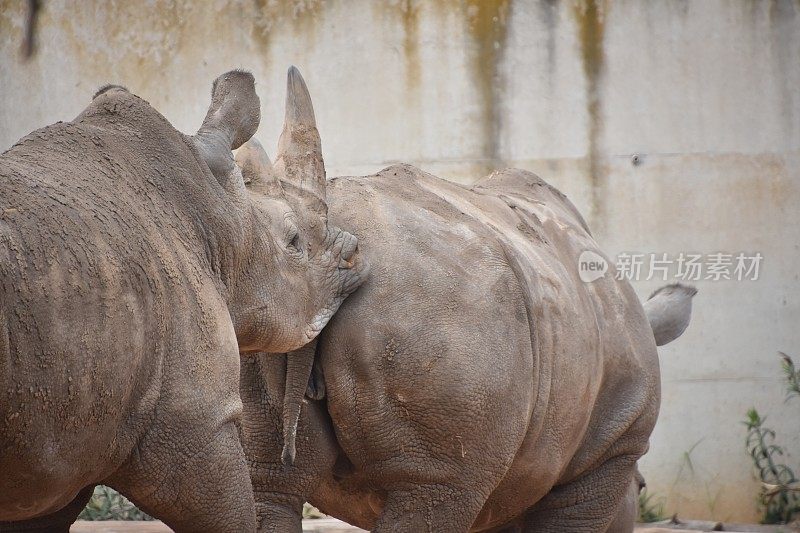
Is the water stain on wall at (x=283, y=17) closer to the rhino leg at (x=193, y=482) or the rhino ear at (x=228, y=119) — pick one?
the rhino ear at (x=228, y=119)

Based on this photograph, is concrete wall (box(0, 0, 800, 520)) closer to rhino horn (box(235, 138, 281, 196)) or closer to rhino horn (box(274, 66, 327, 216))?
rhino horn (box(274, 66, 327, 216))

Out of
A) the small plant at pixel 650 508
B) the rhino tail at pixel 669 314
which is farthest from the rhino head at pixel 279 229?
the small plant at pixel 650 508

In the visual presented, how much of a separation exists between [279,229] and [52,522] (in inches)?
39.2

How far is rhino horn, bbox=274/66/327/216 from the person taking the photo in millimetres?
4025

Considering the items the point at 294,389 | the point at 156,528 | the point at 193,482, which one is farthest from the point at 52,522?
the point at 156,528

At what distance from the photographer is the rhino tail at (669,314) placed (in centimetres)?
596

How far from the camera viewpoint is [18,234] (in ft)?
8.48

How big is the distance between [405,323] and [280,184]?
0.55 metres

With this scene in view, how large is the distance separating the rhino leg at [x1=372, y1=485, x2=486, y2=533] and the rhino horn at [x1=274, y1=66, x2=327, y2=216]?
902 mm

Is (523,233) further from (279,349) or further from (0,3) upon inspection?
(0,3)

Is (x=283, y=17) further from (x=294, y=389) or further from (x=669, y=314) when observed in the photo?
(x=294, y=389)

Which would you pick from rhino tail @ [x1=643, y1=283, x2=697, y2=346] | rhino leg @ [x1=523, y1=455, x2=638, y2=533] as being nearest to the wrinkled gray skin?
rhino leg @ [x1=523, y1=455, x2=638, y2=533]

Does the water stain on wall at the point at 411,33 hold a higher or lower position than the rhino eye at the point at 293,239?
higher

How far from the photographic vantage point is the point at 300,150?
4.08 metres
